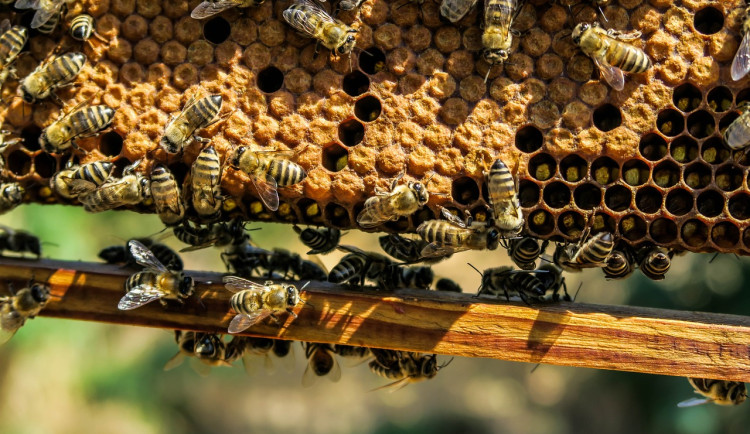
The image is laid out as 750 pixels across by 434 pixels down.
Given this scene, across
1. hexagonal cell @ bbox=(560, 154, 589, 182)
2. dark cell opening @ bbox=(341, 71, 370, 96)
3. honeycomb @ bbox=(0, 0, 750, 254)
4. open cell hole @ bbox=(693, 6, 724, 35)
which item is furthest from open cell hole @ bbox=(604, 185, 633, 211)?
dark cell opening @ bbox=(341, 71, 370, 96)

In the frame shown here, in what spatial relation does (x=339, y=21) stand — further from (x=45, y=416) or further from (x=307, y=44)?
(x=45, y=416)

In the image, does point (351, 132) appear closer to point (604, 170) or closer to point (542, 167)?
point (542, 167)

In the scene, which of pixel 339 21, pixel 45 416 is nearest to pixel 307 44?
pixel 339 21

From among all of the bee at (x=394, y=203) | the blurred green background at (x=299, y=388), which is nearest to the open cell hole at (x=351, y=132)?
the bee at (x=394, y=203)

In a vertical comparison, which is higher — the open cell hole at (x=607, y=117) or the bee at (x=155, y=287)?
the open cell hole at (x=607, y=117)

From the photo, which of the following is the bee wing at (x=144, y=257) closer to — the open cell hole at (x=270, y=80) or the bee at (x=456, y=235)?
the open cell hole at (x=270, y=80)

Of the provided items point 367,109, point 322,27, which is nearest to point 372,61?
point 367,109
